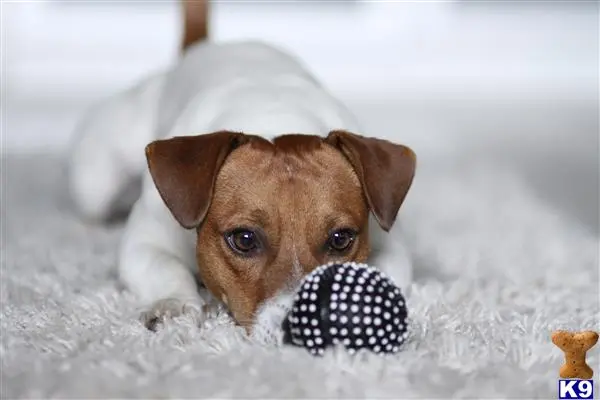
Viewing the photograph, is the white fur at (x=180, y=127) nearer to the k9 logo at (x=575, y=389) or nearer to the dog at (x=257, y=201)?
the dog at (x=257, y=201)

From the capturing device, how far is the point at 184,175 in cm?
230

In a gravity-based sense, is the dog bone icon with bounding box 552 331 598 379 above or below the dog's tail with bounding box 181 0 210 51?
below

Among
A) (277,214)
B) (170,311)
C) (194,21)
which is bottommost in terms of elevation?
(170,311)

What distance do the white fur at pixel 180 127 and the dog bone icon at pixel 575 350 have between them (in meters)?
0.60

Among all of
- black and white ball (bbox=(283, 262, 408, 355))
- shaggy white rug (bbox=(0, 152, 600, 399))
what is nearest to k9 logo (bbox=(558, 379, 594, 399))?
shaggy white rug (bbox=(0, 152, 600, 399))

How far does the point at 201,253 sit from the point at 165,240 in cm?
35

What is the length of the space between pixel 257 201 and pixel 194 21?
6.01 feet

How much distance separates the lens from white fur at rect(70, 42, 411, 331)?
2600 millimetres

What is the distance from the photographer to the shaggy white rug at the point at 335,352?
180 cm

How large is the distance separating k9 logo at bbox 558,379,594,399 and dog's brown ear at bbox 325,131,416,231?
66cm

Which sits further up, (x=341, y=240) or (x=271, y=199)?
(x=271, y=199)

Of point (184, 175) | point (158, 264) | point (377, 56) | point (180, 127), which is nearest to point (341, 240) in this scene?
point (184, 175)

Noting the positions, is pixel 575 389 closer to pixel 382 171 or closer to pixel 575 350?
pixel 575 350

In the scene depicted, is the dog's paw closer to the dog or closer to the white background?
the dog
